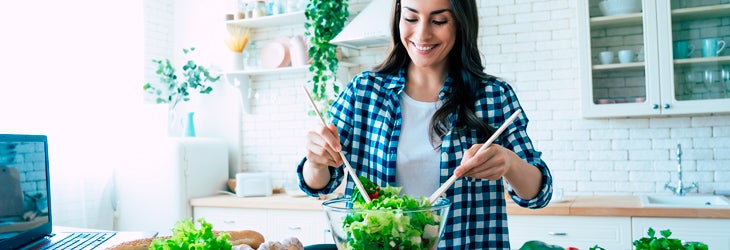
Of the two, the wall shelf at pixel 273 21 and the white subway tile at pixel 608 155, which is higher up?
the wall shelf at pixel 273 21

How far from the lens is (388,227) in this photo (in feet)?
3.03

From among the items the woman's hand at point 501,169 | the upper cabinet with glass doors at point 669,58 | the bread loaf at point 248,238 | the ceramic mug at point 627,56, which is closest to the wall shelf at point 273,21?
the upper cabinet with glass doors at point 669,58

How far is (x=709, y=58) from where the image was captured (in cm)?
313

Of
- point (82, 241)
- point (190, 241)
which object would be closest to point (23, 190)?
point (82, 241)

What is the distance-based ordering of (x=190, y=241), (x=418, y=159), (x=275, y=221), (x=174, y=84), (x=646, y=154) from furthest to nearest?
(x=174, y=84)
(x=275, y=221)
(x=646, y=154)
(x=418, y=159)
(x=190, y=241)

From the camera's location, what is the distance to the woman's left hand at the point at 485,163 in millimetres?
1125

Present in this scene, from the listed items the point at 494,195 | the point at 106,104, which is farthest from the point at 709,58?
the point at 106,104

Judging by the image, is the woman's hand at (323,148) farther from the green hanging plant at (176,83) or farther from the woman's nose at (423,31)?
the green hanging plant at (176,83)

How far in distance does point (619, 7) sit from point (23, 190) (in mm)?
2890

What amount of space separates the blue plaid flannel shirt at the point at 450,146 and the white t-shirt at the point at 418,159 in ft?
0.08

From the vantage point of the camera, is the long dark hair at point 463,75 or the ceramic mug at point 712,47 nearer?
the long dark hair at point 463,75

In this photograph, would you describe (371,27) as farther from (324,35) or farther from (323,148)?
(323,148)

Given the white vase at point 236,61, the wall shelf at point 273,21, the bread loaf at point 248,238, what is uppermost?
the wall shelf at point 273,21

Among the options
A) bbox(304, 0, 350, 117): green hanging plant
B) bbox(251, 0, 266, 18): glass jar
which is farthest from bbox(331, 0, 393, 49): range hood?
bbox(251, 0, 266, 18): glass jar
